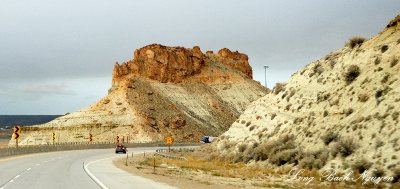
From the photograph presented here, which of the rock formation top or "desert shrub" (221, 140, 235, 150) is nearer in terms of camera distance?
"desert shrub" (221, 140, 235, 150)

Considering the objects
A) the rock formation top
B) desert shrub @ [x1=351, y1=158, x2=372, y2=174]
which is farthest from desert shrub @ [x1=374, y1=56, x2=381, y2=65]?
the rock formation top

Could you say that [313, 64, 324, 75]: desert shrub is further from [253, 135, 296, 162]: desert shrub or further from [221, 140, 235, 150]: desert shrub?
[221, 140, 235, 150]: desert shrub

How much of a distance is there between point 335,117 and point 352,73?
443cm

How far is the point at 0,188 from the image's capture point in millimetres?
18422

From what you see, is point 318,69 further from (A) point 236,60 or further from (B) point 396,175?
(A) point 236,60

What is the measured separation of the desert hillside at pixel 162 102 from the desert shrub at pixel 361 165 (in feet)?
243

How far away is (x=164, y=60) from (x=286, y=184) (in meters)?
108

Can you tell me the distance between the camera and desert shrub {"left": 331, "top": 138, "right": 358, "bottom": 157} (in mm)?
26100

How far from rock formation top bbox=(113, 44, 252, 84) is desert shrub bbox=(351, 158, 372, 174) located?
103 metres

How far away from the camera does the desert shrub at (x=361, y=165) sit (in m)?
23.3

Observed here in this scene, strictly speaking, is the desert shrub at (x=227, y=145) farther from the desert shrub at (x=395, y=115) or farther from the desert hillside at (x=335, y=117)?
the desert shrub at (x=395, y=115)

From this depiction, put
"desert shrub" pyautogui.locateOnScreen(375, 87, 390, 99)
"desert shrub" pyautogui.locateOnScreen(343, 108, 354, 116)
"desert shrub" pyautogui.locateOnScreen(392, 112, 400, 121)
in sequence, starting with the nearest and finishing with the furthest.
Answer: "desert shrub" pyautogui.locateOnScreen(392, 112, 400, 121)
"desert shrub" pyautogui.locateOnScreen(375, 87, 390, 99)
"desert shrub" pyautogui.locateOnScreen(343, 108, 354, 116)

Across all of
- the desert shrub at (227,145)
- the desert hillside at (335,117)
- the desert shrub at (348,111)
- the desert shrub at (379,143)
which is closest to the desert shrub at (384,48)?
the desert hillside at (335,117)

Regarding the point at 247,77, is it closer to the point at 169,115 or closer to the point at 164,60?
the point at 164,60
